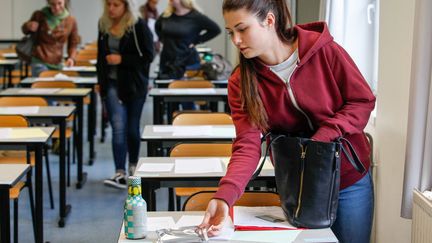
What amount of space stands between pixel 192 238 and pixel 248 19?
71cm

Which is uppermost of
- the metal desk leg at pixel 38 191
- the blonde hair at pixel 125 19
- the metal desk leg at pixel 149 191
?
the blonde hair at pixel 125 19

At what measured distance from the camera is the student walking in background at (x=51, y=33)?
7.99m

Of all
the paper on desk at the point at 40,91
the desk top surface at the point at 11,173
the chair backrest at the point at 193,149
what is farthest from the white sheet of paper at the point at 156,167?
the paper on desk at the point at 40,91

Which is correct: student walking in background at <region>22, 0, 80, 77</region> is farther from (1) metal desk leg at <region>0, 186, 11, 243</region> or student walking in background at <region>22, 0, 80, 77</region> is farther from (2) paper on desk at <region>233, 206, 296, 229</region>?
(2) paper on desk at <region>233, 206, 296, 229</region>

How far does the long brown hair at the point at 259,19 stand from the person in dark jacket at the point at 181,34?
16.0 feet

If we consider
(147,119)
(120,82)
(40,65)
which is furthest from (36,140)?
(147,119)

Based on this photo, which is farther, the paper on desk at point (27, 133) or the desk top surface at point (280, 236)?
the paper on desk at point (27, 133)

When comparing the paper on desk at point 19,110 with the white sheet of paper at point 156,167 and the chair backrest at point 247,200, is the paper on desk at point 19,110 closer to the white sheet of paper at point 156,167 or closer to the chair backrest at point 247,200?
the white sheet of paper at point 156,167

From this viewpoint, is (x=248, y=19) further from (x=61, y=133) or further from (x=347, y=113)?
(x=61, y=133)

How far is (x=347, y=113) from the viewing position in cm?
232

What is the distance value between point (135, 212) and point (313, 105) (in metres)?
0.66

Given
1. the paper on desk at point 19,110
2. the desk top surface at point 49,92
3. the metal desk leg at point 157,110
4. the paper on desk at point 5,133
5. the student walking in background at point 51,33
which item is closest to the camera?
the paper on desk at point 5,133

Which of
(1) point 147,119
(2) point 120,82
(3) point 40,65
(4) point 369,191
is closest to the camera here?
(4) point 369,191

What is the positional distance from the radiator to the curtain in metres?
0.06
